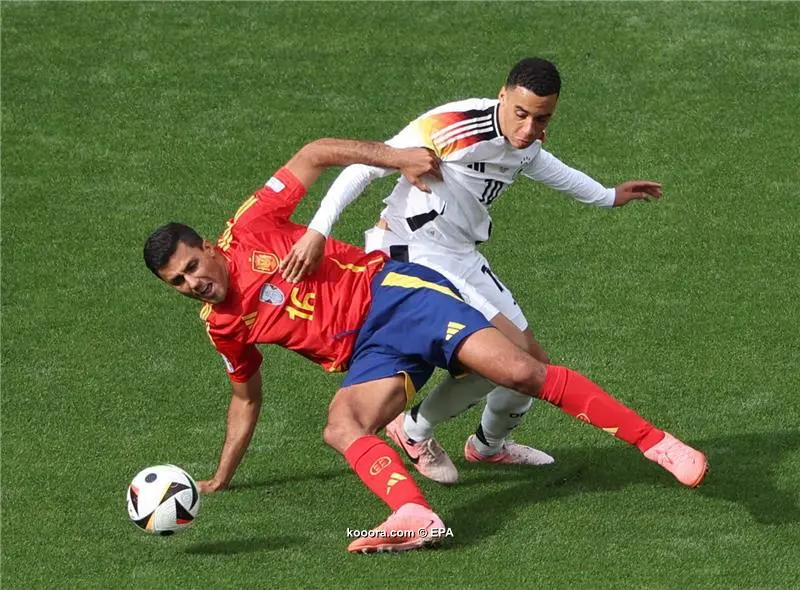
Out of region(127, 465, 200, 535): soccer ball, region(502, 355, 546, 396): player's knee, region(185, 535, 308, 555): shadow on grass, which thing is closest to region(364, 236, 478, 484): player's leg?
region(502, 355, 546, 396): player's knee

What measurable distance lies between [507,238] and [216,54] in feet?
13.0

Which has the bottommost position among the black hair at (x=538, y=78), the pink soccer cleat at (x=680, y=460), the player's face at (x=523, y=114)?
the pink soccer cleat at (x=680, y=460)

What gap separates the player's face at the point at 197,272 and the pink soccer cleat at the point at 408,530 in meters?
1.49

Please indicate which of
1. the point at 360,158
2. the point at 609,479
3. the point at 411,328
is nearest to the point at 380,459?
the point at 411,328

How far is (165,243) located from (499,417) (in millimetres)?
2289

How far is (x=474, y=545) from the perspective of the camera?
8242 mm

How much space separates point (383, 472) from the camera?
796 centimetres

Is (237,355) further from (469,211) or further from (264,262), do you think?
(469,211)

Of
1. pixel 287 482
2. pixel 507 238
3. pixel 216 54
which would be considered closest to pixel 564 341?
pixel 507 238

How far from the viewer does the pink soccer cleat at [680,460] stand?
25.2 ft

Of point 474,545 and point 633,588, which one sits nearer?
point 633,588

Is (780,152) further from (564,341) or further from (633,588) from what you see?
(633,588)

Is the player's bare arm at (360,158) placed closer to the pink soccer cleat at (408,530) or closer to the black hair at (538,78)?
the black hair at (538,78)

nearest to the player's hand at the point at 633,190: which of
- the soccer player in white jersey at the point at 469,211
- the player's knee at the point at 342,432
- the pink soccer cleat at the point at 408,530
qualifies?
the soccer player in white jersey at the point at 469,211
